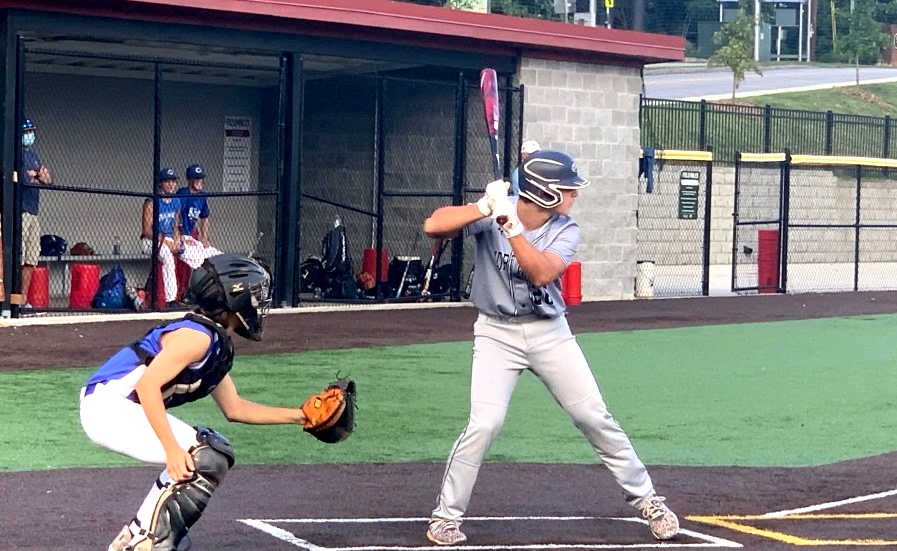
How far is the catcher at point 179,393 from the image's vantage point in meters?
4.93

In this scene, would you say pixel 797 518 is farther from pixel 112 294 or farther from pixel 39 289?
pixel 39 289

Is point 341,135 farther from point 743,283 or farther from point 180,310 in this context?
point 743,283

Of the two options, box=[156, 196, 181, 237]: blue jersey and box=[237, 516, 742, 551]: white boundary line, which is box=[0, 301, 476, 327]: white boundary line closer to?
box=[156, 196, 181, 237]: blue jersey

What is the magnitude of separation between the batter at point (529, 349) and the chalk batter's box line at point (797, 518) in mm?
549

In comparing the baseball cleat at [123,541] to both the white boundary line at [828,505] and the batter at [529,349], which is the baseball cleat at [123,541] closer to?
the batter at [529,349]

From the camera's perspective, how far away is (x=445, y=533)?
597 centimetres

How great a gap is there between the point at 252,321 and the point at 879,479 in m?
4.35

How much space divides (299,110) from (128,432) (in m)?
11.9

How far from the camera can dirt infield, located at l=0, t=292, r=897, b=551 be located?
6.12 m

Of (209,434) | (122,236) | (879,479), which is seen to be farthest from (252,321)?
(122,236)

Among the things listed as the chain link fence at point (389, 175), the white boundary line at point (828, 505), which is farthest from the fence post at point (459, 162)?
the white boundary line at point (828, 505)

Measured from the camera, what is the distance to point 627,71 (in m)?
19.5

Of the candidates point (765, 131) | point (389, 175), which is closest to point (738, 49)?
point (765, 131)

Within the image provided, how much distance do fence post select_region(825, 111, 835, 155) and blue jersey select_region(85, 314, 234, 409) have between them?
24064 mm
